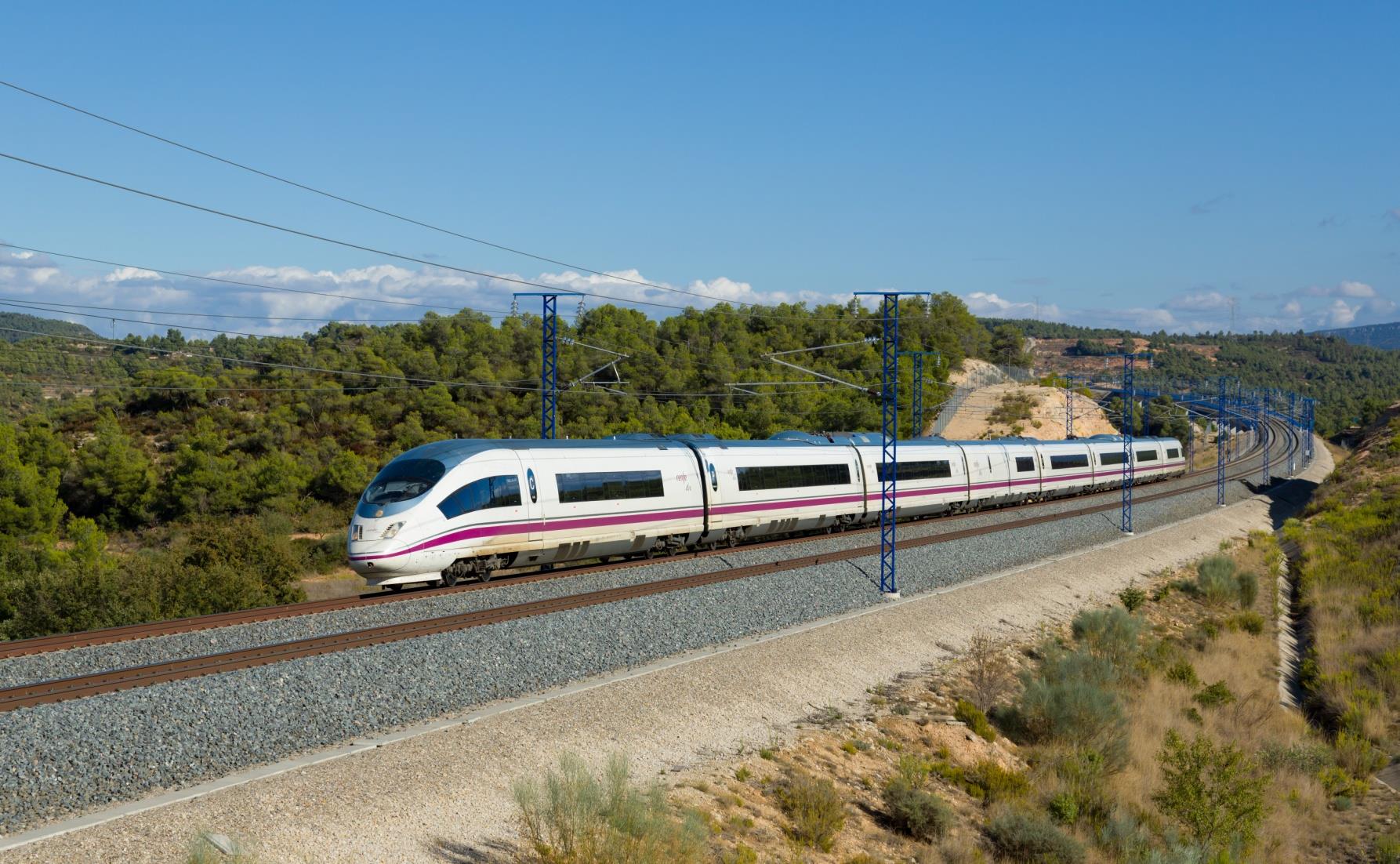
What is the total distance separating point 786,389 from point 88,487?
45.1m

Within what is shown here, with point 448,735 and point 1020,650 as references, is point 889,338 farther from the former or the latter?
point 448,735

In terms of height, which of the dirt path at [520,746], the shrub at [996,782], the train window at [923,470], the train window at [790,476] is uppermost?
the train window at [790,476]

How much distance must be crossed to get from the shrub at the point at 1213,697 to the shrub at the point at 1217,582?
1000 cm

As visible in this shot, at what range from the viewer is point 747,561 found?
2542 centimetres

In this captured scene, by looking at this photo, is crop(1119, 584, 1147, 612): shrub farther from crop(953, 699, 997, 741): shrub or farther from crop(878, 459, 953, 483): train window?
crop(953, 699, 997, 741): shrub

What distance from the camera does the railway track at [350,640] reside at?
12.5m

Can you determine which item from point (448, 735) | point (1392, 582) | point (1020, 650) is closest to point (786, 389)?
point (1392, 582)

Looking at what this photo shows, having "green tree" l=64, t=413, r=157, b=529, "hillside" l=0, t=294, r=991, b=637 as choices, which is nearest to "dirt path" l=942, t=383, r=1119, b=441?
"hillside" l=0, t=294, r=991, b=637

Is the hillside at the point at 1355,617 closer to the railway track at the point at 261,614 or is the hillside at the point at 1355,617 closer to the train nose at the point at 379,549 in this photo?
the railway track at the point at 261,614

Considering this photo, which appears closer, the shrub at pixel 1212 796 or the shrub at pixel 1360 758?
the shrub at pixel 1212 796

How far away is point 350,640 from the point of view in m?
15.3

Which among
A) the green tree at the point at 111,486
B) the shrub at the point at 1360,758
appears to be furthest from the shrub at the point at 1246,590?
the green tree at the point at 111,486

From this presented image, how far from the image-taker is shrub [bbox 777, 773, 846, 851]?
11789 millimetres

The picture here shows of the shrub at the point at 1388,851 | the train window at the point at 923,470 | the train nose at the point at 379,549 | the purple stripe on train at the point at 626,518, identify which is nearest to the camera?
the shrub at the point at 1388,851
